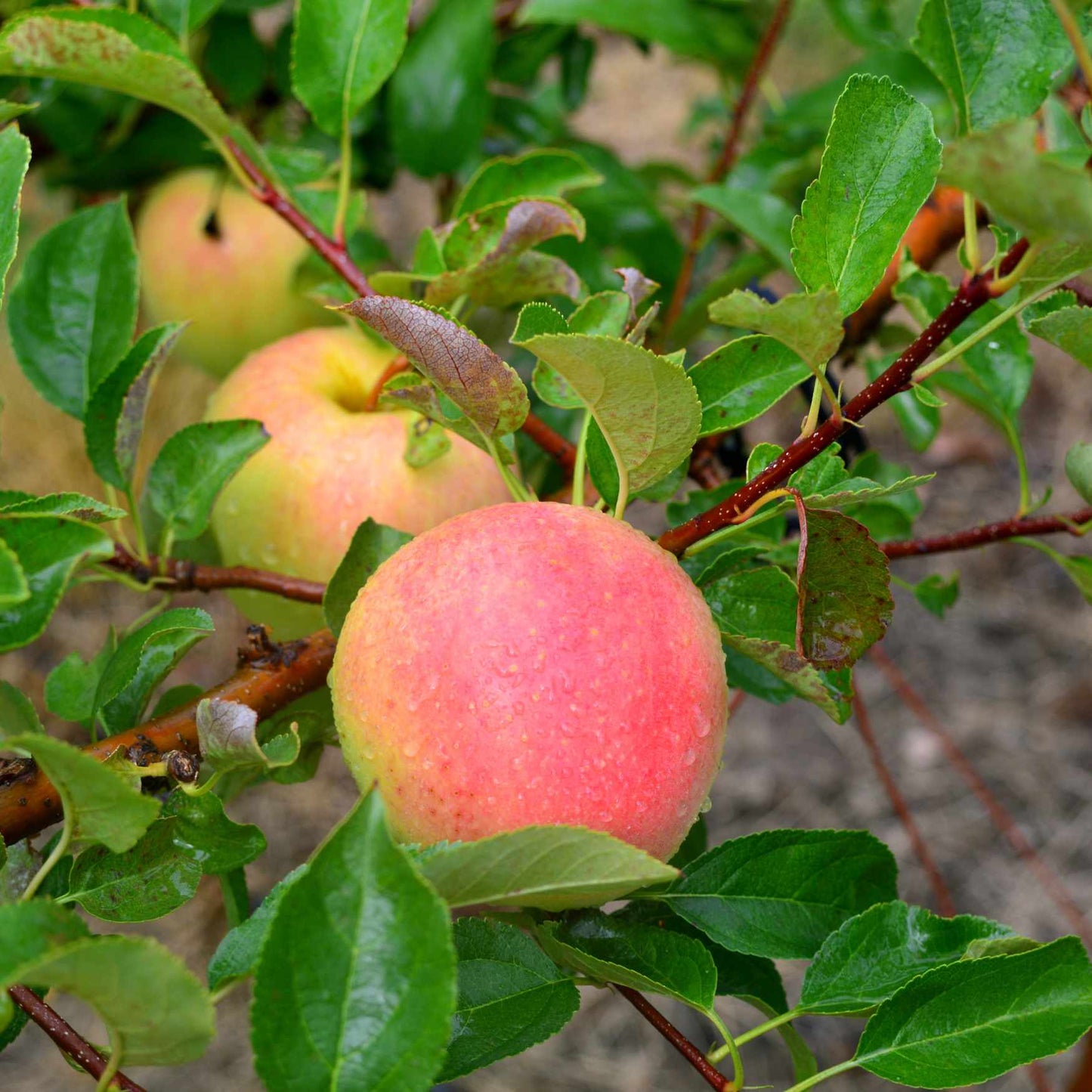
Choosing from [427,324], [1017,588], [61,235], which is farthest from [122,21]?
[1017,588]

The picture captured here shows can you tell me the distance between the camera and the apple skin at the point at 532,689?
394mm

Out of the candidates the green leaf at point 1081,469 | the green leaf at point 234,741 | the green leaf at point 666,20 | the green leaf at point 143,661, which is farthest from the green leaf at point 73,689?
the green leaf at point 666,20

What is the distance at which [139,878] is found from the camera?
45 cm

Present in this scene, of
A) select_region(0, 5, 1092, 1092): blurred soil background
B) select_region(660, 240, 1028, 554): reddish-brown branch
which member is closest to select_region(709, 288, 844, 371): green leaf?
select_region(660, 240, 1028, 554): reddish-brown branch

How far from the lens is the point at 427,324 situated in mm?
412

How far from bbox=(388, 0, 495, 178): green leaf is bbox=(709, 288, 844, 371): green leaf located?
23.0 inches

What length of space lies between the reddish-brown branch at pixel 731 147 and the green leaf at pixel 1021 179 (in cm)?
58

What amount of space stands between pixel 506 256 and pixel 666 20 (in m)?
0.51

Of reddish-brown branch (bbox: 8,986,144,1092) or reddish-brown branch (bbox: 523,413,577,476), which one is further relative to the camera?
reddish-brown branch (bbox: 523,413,577,476)

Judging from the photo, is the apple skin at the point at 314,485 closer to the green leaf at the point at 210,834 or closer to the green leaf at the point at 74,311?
the green leaf at the point at 74,311

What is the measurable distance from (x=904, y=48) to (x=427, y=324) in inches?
28.6

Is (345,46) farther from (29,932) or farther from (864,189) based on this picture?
(29,932)

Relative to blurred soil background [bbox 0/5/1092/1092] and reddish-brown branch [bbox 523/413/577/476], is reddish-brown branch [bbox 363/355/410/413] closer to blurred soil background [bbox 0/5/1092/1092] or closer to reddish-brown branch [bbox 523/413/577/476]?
reddish-brown branch [bbox 523/413/577/476]

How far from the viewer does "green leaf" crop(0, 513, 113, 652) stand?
0.42 meters
